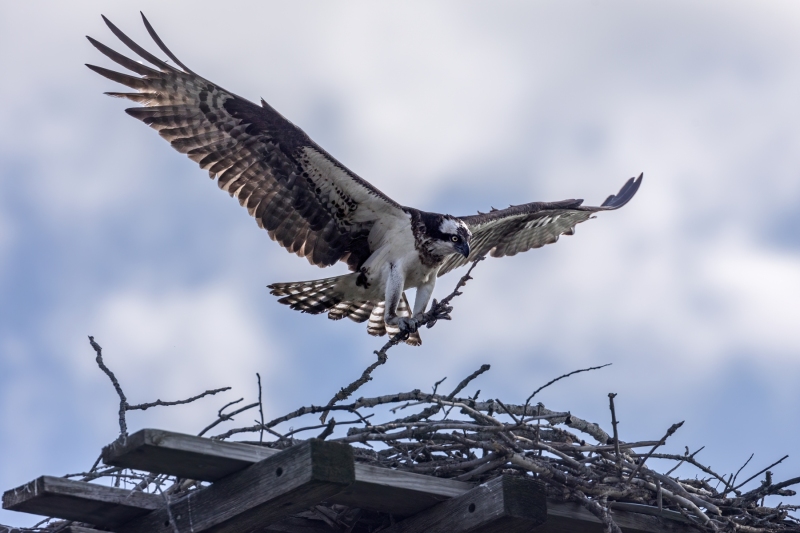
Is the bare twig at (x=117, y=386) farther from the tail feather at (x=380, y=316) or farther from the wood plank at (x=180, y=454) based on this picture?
the tail feather at (x=380, y=316)

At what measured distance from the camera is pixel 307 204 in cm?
660

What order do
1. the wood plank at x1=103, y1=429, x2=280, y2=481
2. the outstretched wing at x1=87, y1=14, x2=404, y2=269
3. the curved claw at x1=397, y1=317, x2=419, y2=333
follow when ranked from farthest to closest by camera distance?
1. the curved claw at x1=397, y1=317, x2=419, y2=333
2. the outstretched wing at x1=87, y1=14, x2=404, y2=269
3. the wood plank at x1=103, y1=429, x2=280, y2=481

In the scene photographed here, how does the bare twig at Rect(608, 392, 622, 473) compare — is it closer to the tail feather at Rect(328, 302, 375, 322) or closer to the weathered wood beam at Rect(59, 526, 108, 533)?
the weathered wood beam at Rect(59, 526, 108, 533)

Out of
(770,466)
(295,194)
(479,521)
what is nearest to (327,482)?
(479,521)

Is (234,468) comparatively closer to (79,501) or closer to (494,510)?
(79,501)

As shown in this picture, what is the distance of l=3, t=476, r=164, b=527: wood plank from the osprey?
2.78 meters

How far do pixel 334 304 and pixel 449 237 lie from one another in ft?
3.73

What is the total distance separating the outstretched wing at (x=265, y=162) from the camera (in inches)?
241

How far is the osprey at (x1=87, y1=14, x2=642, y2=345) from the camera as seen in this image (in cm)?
615

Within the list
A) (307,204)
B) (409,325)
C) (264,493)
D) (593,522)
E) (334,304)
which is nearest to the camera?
(264,493)

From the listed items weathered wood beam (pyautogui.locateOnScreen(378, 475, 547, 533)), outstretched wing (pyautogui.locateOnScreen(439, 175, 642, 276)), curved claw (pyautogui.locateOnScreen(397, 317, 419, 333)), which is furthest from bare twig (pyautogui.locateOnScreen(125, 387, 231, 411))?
outstretched wing (pyautogui.locateOnScreen(439, 175, 642, 276))

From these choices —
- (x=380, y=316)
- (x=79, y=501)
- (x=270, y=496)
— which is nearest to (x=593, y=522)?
(x=270, y=496)

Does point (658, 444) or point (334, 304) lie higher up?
point (334, 304)

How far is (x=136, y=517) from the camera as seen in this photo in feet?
12.5
